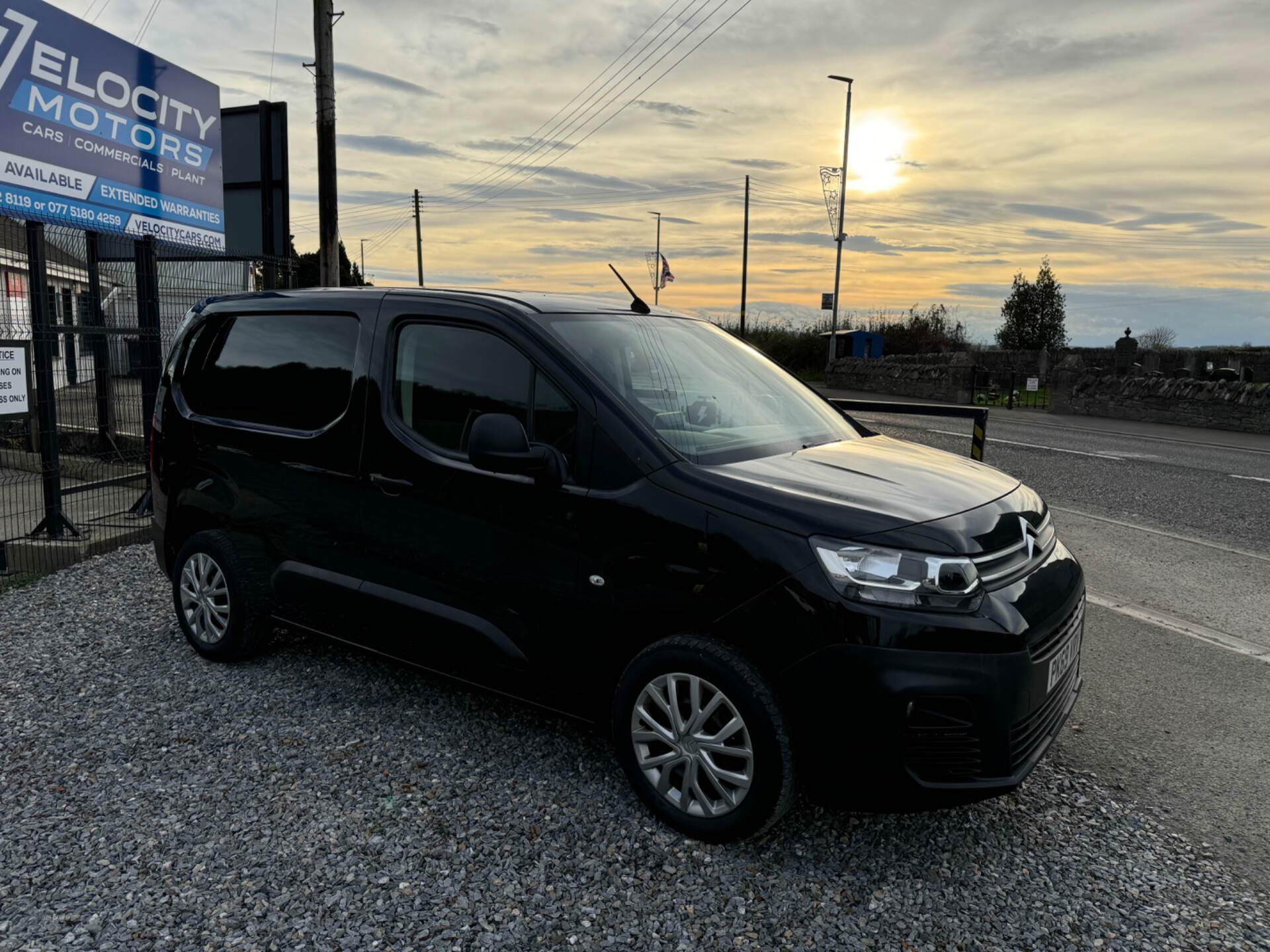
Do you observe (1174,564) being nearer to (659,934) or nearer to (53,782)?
(659,934)

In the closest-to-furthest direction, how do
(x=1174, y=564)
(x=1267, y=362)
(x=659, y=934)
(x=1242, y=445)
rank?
(x=659, y=934) → (x=1174, y=564) → (x=1242, y=445) → (x=1267, y=362)

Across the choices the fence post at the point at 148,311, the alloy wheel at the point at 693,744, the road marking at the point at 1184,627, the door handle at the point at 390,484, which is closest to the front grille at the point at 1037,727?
the alloy wheel at the point at 693,744

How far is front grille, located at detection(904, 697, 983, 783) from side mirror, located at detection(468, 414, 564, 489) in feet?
4.72

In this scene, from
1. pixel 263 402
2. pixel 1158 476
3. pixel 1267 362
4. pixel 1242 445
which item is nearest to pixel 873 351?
pixel 1267 362

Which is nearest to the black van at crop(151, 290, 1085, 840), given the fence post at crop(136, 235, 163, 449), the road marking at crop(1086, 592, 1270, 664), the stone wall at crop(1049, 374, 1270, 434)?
the road marking at crop(1086, 592, 1270, 664)

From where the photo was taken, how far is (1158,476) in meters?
11.6

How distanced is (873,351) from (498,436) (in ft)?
139

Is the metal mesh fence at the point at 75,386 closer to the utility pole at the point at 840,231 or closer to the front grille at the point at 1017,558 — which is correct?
the front grille at the point at 1017,558

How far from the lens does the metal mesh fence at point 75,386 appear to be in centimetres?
671

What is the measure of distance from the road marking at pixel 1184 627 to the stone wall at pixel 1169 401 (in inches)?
654

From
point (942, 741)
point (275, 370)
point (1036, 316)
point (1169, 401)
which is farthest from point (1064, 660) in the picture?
point (1036, 316)

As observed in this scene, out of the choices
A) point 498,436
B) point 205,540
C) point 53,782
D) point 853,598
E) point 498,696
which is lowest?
point 53,782

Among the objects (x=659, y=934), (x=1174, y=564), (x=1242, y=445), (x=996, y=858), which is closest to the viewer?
(x=659, y=934)

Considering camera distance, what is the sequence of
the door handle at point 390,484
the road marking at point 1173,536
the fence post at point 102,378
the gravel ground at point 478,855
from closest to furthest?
the gravel ground at point 478,855 < the door handle at point 390,484 < the road marking at point 1173,536 < the fence post at point 102,378
